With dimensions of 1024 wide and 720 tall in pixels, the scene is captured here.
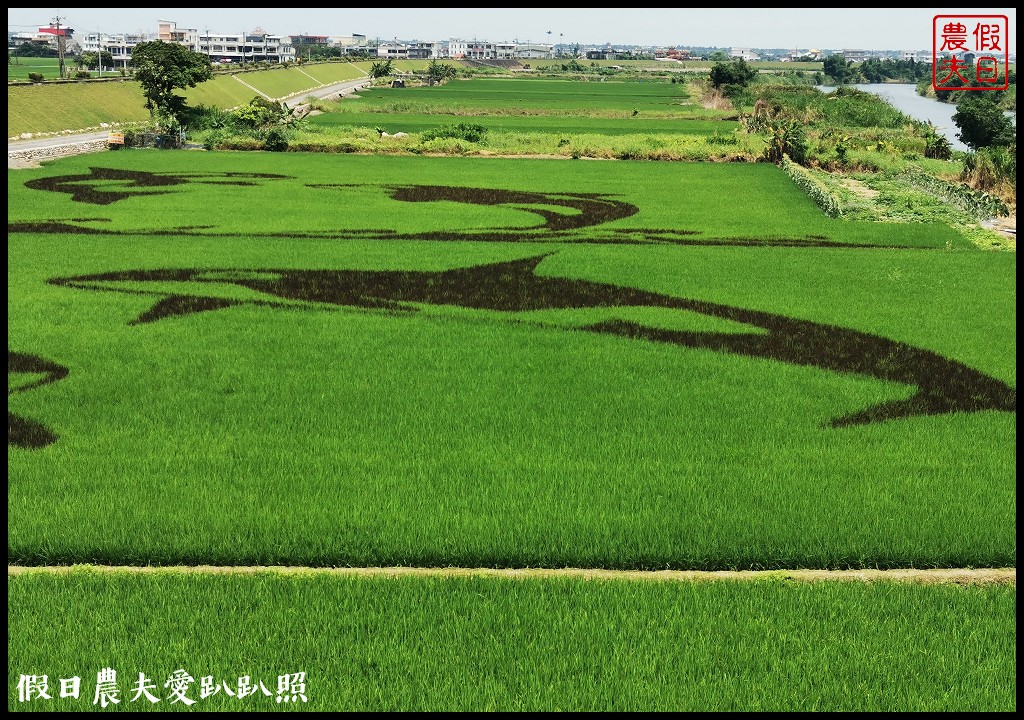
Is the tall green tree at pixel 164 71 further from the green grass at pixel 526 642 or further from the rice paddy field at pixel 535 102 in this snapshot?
the green grass at pixel 526 642

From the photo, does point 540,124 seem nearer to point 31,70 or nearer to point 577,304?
point 577,304

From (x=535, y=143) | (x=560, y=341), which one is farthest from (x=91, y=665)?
(x=535, y=143)

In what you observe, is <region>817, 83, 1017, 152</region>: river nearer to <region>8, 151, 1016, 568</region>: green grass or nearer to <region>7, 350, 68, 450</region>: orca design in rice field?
<region>8, 151, 1016, 568</region>: green grass

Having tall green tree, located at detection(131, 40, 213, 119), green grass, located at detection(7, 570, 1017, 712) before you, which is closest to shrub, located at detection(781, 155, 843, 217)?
green grass, located at detection(7, 570, 1017, 712)

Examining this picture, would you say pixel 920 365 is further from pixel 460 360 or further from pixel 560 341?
pixel 460 360

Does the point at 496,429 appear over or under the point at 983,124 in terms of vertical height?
under

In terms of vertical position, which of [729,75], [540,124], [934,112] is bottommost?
[540,124]

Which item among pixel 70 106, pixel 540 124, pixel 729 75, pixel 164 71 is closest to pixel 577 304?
pixel 164 71
